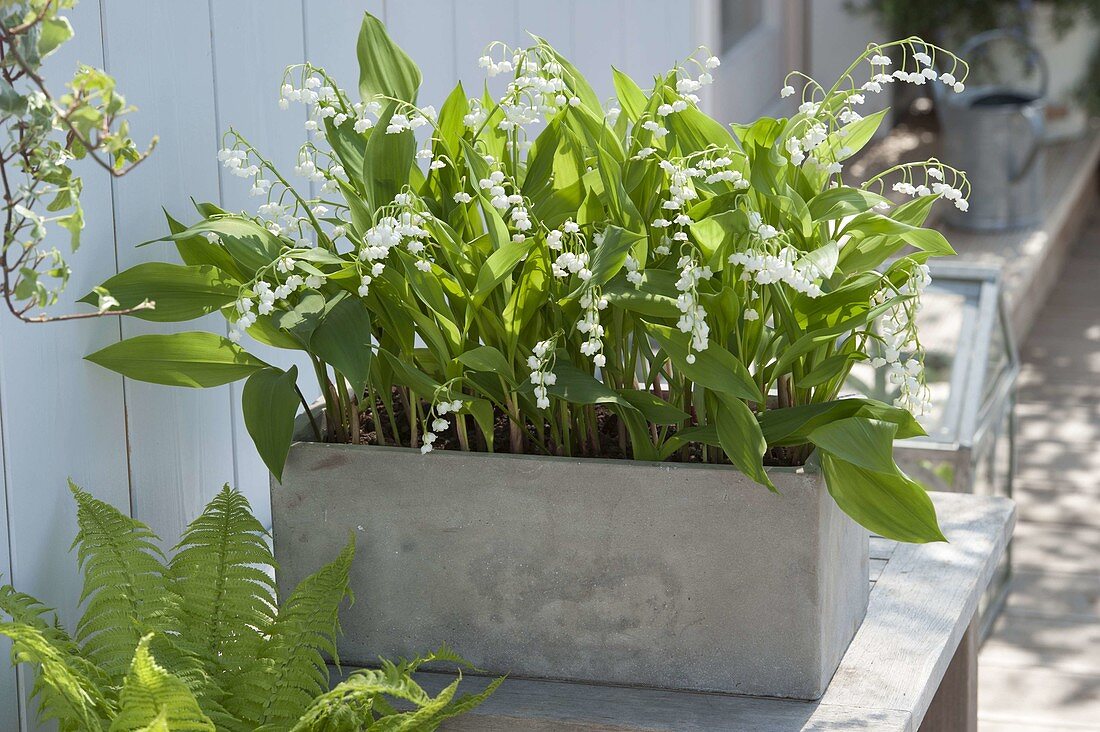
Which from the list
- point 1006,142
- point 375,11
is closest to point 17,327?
point 375,11

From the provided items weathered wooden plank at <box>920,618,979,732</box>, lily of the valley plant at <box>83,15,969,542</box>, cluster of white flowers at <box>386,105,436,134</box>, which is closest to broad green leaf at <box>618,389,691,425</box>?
lily of the valley plant at <box>83,15,969,542</box>

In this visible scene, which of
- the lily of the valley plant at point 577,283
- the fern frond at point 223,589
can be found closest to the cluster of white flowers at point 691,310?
the lily of the valley plant at point 577,283

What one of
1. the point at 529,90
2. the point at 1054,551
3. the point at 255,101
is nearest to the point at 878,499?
the point at 529,90

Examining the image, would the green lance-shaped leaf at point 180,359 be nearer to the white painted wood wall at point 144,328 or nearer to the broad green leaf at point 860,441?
the white painted wood wall at point 144,328

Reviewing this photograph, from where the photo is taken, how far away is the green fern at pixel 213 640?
2.53ft

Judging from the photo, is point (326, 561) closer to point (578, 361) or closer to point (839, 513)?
point (578, 361)

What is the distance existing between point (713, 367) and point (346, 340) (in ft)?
0.74

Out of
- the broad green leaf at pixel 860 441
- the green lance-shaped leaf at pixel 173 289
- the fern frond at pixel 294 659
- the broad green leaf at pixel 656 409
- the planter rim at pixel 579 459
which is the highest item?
the green lance-shaped leaf at pixel 173 289

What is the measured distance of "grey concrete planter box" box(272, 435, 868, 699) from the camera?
86cm

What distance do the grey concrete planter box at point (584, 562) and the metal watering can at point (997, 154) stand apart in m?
3.42

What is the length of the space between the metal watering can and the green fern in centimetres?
351

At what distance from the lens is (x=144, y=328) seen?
978 millimetres

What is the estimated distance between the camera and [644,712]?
0.87m

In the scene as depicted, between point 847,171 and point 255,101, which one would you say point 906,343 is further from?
point 847,171
